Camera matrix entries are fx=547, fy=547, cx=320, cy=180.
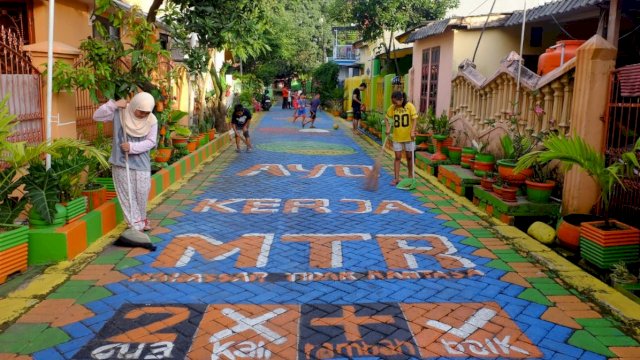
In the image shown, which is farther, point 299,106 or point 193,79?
point 299,106

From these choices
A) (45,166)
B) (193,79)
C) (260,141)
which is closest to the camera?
(45,166)

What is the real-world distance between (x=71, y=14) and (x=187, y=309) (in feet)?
23.2

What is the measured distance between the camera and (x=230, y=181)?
384 inches

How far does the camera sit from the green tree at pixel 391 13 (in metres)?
19.4

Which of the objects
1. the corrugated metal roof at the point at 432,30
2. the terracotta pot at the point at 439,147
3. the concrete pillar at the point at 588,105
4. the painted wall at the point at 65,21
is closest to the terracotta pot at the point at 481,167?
the terracotta pot at the point at 439,147

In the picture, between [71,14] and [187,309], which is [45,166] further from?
[71,14]

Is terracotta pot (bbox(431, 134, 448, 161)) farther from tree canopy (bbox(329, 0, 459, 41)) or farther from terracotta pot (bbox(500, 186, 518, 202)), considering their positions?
tree canopy (bbox(329, 0, 459, 41))

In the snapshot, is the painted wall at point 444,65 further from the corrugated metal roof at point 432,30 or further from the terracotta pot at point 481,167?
the terracotta pot at point 481,167

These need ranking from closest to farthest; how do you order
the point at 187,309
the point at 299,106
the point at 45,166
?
the point at 187,309 → the point at 45,166 → the point at 299,106

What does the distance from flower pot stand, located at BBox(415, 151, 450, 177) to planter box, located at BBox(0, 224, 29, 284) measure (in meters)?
7.26

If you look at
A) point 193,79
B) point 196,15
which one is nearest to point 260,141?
point 193,79

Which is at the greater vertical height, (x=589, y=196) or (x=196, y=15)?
(x=196, y=15)

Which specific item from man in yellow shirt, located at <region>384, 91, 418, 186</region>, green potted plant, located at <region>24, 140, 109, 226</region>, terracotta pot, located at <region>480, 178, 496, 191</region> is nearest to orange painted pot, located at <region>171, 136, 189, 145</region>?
man in yellow shirt, located at <region>384, 91, 418, 186</region>

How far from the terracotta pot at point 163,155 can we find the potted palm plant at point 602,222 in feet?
20.9
